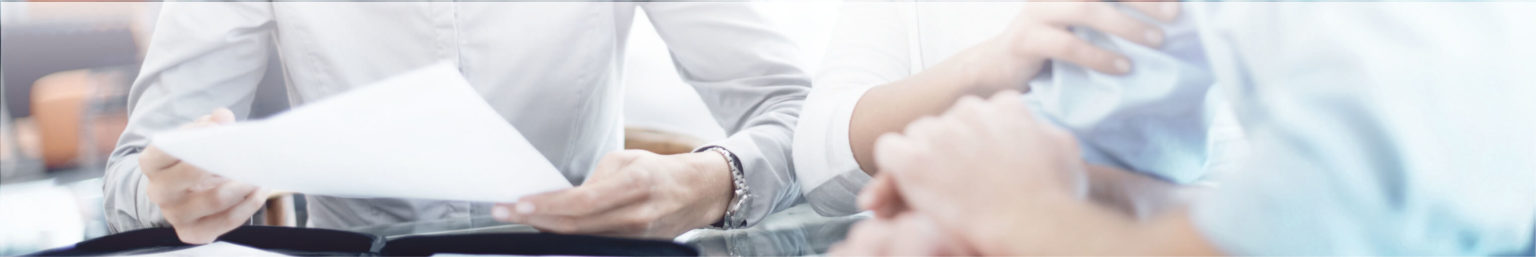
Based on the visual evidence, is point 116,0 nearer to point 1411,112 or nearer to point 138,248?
point 138,248

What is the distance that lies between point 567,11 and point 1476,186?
0.37 meters

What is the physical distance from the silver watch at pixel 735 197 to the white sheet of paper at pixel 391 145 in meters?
0.10

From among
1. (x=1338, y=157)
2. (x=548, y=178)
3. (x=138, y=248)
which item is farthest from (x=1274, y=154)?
(x=138, y=248)

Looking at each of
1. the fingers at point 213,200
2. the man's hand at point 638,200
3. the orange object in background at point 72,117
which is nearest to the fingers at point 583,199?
the man's hand at point 638,200

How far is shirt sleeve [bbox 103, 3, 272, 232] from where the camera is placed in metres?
0.37

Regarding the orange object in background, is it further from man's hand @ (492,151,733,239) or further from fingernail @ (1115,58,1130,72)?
fingernail @ (1115,58,1130,72)

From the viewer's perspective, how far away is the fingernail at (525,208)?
27 centimetres

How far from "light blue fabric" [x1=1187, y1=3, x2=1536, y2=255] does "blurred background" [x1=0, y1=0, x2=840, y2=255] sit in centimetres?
21

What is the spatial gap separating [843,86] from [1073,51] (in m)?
0.13

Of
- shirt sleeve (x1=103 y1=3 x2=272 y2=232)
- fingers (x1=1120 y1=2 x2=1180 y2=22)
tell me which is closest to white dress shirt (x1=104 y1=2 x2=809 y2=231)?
shirt sleeve (x1=103 y1=3 x2=272 y2=232)

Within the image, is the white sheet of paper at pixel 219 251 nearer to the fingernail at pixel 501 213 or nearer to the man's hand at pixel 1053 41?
the fingernail at pixel 501 213

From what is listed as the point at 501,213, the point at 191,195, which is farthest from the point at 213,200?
the point at 501,213

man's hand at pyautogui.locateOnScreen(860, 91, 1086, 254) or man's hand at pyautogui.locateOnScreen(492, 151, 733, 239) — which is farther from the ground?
man's hand at pyautogui.locateOnScreen(860, 91, 1086, 254)

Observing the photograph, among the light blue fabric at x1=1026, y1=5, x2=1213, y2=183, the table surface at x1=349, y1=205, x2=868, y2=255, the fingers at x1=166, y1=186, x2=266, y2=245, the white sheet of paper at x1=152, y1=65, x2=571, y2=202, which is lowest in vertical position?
the fingers at x1=166, y1=186, x2=266, y2=245
